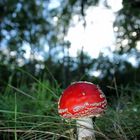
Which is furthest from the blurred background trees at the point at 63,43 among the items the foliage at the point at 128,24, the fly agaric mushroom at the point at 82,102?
the fly agaric mushroom at the point at 82,102

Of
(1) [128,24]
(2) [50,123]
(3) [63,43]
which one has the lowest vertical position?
(2) [50,123]

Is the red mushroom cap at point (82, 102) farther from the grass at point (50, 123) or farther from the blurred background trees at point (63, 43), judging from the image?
the blurred background trees at point (63, 43)

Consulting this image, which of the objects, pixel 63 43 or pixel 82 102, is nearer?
pixel 82 102

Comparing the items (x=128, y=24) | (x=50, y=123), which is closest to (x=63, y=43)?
(x=128, y=24)

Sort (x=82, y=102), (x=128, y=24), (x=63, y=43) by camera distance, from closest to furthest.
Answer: (x=82, y=102), (x=128, y=24), (x=63, y=43)

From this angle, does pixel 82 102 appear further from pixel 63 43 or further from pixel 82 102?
pixel 63 43

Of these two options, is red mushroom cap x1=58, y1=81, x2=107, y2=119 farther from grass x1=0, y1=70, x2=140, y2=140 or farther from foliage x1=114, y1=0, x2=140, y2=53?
foliage x1=114, y1=0, x2=140, y2=53

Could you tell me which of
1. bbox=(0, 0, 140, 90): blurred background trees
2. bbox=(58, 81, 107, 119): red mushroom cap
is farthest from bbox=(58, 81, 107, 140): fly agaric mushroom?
bbox=(0, 0, 140, 90): blurred background trees

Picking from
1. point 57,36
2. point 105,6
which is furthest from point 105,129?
point 57,36

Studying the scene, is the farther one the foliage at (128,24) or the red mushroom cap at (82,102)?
the foliage at (128,24)
